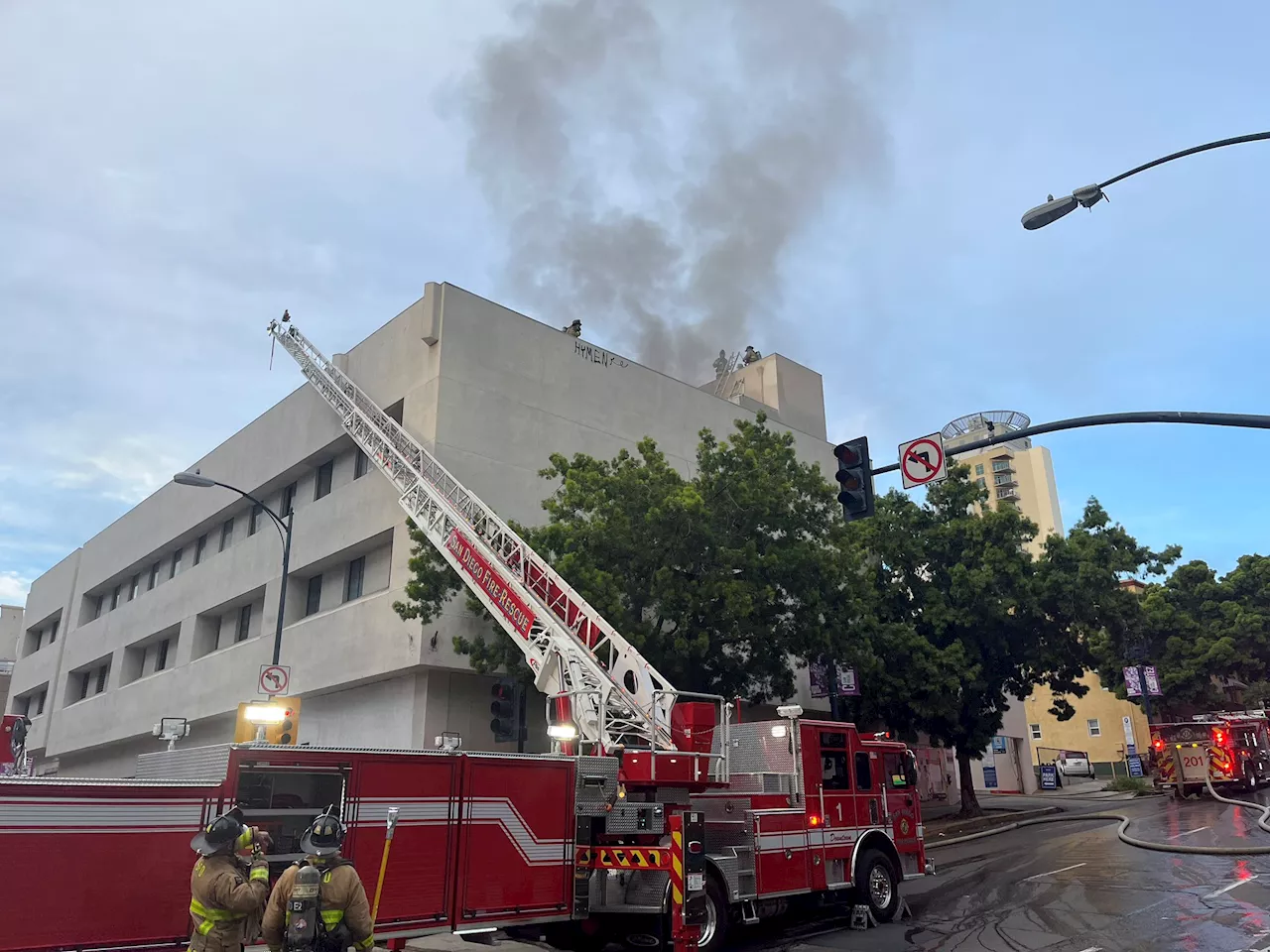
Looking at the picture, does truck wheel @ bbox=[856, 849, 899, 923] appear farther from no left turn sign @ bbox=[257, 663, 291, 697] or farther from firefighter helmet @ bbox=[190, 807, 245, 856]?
no left turn sign @ bbox=[257, 663, 291, 697]

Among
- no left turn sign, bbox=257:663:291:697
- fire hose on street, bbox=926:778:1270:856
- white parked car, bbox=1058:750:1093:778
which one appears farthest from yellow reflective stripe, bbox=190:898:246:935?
white parked car, bbox=1058:750:1093:778

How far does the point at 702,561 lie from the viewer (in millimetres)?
17578

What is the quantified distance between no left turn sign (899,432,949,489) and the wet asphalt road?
16.3 feet

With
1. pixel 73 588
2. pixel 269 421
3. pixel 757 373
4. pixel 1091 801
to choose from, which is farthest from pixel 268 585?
pixel 1091 801

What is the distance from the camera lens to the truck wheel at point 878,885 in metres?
11.6

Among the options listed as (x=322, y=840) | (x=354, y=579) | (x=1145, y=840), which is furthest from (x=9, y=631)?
(x=322, y=840)

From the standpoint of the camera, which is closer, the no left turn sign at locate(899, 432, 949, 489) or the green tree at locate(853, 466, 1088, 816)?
the no left turn sign at locate(899, 432, 949, 489)

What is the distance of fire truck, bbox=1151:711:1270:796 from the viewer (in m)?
28.1

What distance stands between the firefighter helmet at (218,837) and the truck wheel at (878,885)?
27.2ft

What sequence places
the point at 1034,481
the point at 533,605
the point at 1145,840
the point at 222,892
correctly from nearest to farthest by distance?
the point at 222,892 → the point at 533,605 → the point at 1145,840 → the point at 1034,481

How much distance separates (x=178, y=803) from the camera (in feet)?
23.4

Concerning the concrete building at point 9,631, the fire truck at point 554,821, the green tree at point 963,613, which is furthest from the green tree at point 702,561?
the concrete building at point 9,631

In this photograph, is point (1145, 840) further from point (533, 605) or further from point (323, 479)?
point (323, 479)

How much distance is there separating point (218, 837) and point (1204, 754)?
99.8ft
